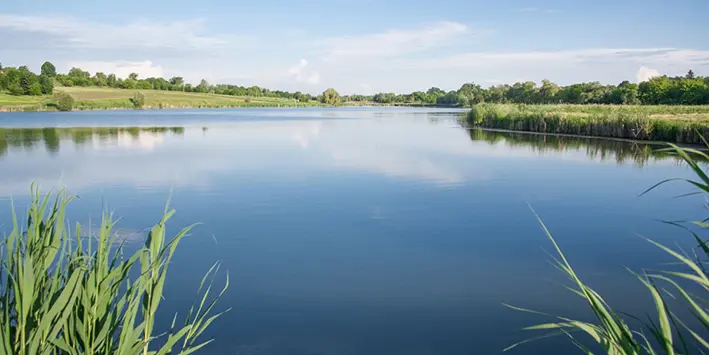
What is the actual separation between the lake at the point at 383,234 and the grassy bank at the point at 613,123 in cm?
405

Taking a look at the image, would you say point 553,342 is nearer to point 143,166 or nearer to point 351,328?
point 351,328

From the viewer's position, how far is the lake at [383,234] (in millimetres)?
4512

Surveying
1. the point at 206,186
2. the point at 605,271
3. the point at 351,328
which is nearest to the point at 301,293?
the point at 351,328

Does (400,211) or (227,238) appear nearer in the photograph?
(227,238)

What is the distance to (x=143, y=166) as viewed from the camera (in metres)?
13.4

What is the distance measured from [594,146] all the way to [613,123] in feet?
11.6

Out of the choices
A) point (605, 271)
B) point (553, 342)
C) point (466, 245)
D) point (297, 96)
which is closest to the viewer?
point (553, 342)

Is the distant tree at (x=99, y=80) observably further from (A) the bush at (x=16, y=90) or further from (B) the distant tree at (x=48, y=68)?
(A) the bush at (x=16, y=90)

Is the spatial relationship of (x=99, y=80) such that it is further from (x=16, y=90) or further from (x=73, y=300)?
(x=73, y=300)

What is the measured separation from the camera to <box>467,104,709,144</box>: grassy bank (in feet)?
61.7

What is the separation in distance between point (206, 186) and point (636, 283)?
7875 millimetres

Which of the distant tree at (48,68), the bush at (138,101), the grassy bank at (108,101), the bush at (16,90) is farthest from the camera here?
the distant tree at (48,68)

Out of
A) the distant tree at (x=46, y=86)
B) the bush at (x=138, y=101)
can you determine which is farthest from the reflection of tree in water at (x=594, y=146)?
the distant tree at (x=46, y=86)

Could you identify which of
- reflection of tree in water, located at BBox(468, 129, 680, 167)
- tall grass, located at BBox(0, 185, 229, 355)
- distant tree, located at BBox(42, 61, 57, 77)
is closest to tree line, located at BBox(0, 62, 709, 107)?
distant tree, located at BBox(42, 61, 57, 77)
